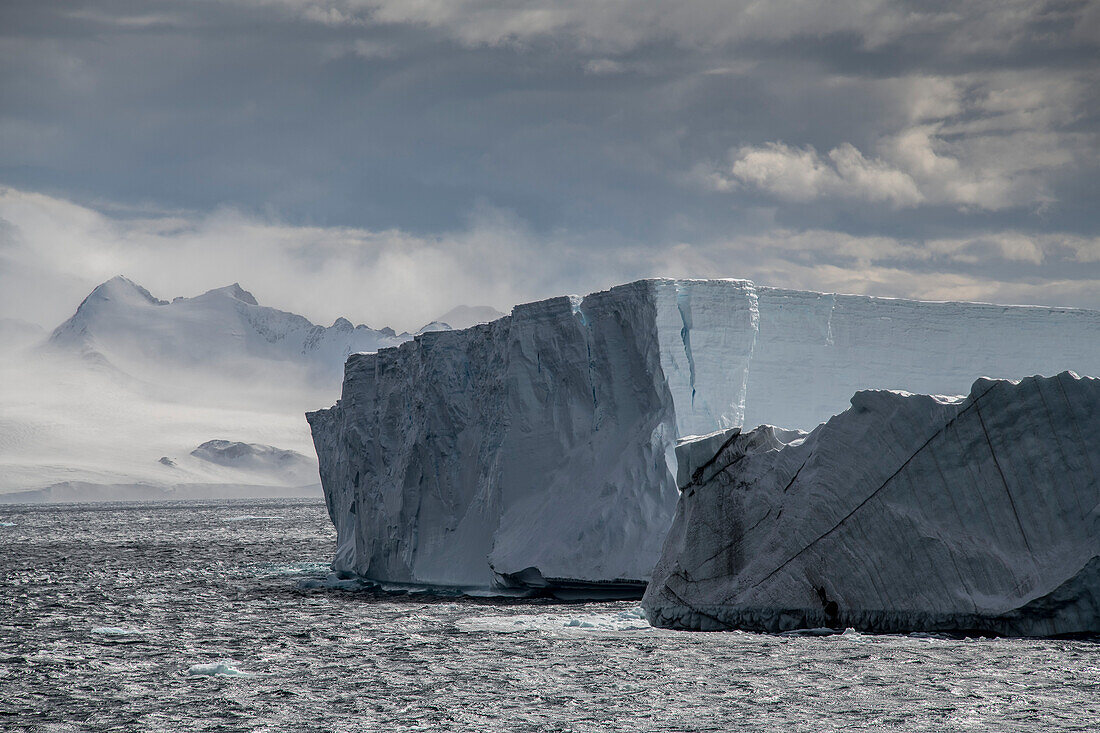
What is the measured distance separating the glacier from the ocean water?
131cm

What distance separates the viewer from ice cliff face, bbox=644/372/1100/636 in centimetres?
859

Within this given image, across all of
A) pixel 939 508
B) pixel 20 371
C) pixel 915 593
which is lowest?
pixel 915 593

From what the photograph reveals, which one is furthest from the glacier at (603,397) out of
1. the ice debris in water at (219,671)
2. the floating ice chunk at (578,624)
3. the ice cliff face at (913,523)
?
the ice debris in water at (219,671)

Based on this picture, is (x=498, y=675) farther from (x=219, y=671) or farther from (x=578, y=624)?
(x=578, y=624)

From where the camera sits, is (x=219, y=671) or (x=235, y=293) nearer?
(x=219, y=671)

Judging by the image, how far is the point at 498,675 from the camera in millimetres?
8102

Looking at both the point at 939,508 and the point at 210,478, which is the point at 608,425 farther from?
the point at 210,478

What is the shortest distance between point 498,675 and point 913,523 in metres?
3.54

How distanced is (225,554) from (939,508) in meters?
19.4

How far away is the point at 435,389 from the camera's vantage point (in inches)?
695

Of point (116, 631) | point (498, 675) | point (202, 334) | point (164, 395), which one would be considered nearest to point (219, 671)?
point (498, 675)

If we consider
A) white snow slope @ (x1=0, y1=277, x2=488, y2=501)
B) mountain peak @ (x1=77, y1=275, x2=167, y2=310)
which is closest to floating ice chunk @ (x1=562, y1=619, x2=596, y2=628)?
white snow slope @ (x1=0, y1=277, x2=488, y2=501)

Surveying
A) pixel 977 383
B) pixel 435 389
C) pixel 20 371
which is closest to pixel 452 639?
pixel 977 383

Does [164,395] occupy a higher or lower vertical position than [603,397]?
higher
